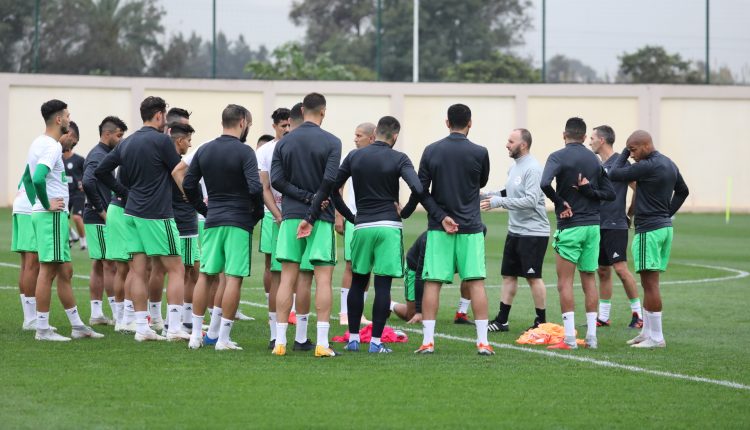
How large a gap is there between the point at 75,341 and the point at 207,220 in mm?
1890

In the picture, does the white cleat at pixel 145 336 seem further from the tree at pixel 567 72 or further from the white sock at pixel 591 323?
the tree at pixel 567 72

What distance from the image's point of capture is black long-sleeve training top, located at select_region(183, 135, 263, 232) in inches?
420

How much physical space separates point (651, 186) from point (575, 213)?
84 cm

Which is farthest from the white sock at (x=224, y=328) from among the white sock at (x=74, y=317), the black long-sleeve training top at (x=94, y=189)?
the black long-sleeve training top at (x=94, y=189)

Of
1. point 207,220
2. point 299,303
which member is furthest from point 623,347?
point 207,220

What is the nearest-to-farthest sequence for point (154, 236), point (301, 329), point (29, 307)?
1. point (301, 329)
2. point (154, 236)
3. point (29, 307)

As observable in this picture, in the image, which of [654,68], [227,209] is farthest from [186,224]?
[654,68]

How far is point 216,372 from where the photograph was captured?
374 inches

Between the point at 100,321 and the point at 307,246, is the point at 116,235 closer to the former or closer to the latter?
the point at 100,321

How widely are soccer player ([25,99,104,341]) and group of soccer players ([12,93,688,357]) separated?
0.02m

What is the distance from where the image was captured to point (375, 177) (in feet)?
35.1

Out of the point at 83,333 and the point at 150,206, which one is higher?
the point at 150,206

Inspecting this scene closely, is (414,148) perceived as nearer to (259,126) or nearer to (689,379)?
(259,126)

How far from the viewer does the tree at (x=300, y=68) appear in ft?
147
